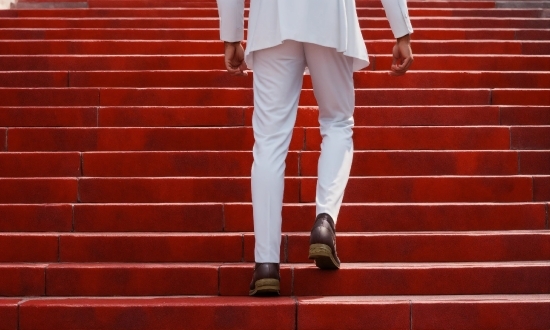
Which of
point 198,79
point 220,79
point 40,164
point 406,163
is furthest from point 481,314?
point 198,79

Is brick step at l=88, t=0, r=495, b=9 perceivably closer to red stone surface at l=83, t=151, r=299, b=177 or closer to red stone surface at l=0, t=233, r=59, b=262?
red stone surface at l=83, t=151, r=299, b=177

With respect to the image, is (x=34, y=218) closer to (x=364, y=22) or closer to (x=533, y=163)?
(x=533, y=163)

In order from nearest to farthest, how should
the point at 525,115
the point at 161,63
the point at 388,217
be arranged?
the point at 388,217
the point at 525,115
the point at 161,63

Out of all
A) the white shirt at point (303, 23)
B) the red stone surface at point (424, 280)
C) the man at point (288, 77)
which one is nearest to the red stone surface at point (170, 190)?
the red stone surface at point (424, 280)

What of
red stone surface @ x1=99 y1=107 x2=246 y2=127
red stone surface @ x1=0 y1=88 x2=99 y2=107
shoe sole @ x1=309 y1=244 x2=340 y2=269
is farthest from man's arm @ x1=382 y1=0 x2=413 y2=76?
red stone surface @ x1=0 y1=88 x2=99 y2=107

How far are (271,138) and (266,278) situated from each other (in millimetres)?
560

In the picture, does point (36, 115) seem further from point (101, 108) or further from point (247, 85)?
point (247, 85)

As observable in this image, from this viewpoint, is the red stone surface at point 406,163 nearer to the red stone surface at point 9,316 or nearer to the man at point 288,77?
the man at point 288,77

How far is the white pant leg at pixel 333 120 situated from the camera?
12.4 feet

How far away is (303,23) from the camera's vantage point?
11.9 ft

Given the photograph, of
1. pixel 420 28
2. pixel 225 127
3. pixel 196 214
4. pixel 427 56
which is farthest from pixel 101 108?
pixel 420 28

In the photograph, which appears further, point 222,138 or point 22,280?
point 222,138

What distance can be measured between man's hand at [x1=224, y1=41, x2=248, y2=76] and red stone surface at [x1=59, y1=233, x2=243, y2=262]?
0.98m

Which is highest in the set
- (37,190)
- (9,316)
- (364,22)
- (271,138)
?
(364,22)
